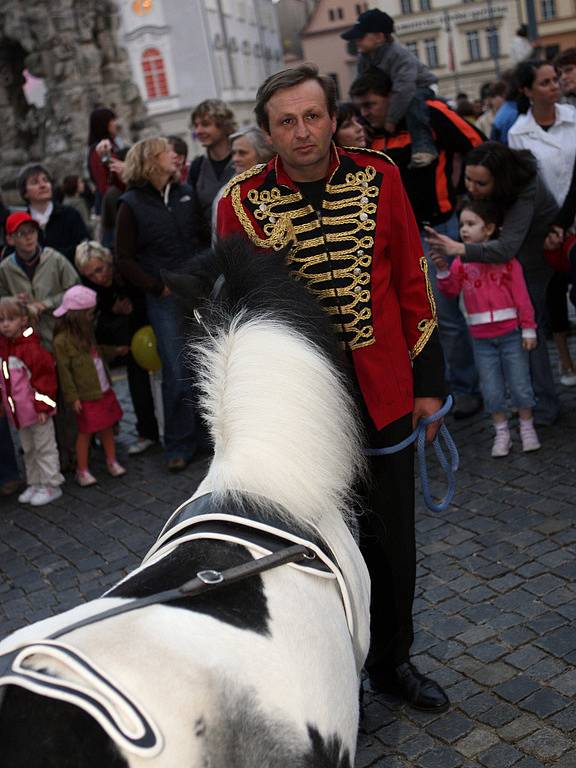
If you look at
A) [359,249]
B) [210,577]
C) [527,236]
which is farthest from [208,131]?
[210,577]

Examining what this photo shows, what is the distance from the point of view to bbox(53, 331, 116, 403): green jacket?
7047mm

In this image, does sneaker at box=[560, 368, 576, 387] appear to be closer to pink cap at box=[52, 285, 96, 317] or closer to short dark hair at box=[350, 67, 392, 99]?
short dark hair at box=[350, 67, 392, 99]

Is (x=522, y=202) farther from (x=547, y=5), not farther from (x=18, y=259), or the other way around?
(x=547, y=5)

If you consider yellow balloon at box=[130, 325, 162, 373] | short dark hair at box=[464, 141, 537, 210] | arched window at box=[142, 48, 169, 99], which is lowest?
yellow balloon at box=[130, 325, 162, 373]

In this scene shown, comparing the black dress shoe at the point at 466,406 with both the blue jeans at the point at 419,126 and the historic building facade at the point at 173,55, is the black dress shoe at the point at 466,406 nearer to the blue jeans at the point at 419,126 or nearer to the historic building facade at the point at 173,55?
the blue jeans at the point at 419,126

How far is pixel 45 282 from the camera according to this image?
7293 mm

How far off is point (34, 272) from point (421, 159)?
9.83ft

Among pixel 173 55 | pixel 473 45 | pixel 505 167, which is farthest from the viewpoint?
pixel 473 45

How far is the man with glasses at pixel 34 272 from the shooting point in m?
7.21

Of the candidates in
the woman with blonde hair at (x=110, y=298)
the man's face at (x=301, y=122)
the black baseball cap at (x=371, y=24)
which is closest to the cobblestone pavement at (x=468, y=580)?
the woman with blonde hair at (x=110, y=298)

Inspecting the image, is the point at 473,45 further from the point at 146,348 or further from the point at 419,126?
the point at 146,348

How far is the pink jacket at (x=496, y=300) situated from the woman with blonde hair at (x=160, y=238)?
2.05 meters

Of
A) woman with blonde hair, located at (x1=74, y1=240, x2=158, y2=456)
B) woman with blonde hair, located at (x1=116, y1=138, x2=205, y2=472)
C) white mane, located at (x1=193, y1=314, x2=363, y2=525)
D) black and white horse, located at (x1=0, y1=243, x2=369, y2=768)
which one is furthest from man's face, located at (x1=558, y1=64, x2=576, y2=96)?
white mane, located at (x1=193, y1=314, x2=363, y2=525)

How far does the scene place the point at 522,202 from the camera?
246 inches
